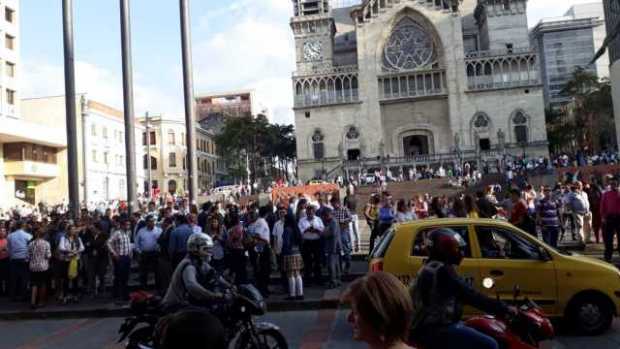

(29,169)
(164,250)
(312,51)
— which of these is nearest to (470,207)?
(164,250)

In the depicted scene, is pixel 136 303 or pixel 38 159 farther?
pixel 38 159

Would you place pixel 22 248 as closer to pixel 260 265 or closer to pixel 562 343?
pixel 260 265

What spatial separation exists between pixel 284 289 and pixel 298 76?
5394 cm

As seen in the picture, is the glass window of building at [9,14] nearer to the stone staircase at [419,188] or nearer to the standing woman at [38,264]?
the stone staircase at [419,188]

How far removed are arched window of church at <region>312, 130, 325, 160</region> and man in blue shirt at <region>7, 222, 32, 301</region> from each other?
167 feet

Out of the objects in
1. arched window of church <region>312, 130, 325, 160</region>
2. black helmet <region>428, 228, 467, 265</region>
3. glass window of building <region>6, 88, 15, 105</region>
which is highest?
glass window of building <region>6, 88, 15, 105</region>

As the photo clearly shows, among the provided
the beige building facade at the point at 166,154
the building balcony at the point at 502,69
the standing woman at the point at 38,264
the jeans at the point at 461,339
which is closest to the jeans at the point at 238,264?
the standing woman at the point at 38,264

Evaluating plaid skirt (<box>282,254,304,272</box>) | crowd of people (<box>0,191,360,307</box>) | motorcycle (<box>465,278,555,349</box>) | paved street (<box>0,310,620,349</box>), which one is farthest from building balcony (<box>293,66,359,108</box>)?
motorcycle (<box>465,278,555,349</box>)

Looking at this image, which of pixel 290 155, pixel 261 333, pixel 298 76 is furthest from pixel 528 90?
pixel 261 333

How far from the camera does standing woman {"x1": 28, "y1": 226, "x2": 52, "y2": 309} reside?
1179cm

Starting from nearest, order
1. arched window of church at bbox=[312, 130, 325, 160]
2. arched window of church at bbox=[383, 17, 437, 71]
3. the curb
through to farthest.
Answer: the curb, arched window of church at bbox=[383, 17, 437, 71], arched window of church at bbox=[312, 130, 325, 160]

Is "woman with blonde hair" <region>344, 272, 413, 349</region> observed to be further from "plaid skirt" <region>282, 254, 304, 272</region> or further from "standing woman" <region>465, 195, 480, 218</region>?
"standing woman" <region>465, 195, 480, 218</region>

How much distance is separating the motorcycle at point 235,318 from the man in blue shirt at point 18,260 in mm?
7699

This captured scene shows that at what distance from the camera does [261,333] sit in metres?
6.04
